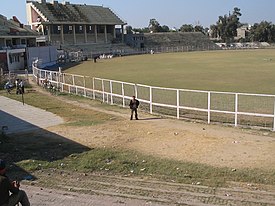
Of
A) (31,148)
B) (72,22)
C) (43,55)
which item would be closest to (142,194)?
(31,148)

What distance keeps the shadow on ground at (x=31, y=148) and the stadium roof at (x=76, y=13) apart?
78.3m

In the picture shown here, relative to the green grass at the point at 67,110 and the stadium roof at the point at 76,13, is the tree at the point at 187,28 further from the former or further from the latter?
the green grass at the point at 67,110

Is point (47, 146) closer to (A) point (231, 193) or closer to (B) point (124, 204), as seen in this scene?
(B) point (124, 204)

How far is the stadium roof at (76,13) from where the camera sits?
9306cm

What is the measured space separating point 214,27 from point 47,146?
149 meters

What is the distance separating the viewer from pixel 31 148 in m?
13.6

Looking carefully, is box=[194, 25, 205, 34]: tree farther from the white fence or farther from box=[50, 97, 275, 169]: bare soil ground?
box=[50, 97, 275, 169]: bare soil ground

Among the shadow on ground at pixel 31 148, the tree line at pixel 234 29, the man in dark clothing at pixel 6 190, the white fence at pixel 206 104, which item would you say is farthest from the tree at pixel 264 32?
the man in dark clothing at pixel 6 190

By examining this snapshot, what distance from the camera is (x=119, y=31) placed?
117 m

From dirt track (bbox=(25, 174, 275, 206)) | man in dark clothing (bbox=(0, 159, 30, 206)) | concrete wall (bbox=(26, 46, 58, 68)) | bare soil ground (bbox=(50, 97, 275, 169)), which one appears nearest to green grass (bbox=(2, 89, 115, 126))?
bare soil ground (bbox=(50, 97, 275, 169))

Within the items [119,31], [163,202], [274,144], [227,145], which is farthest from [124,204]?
[119,31]

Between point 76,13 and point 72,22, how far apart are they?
21.4 feet

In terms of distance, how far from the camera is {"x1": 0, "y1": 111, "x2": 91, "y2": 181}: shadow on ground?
38.2 feet

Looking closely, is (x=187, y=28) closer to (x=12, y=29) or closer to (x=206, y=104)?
(x=12, y=29)
